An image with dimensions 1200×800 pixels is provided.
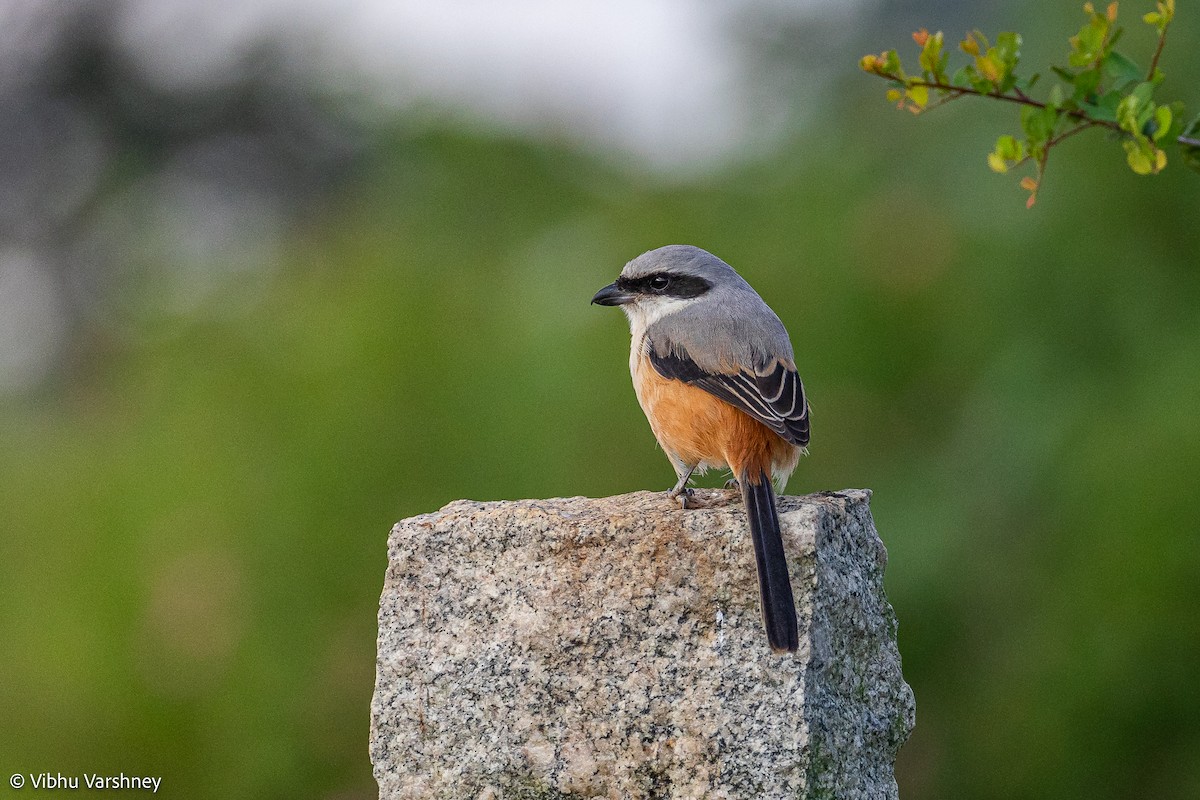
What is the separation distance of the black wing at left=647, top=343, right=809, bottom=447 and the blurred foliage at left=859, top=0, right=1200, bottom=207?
96 centimetres

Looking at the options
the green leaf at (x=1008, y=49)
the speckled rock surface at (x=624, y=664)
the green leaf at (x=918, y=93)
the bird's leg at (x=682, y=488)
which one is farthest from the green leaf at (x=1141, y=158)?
the bird's leg at (x=682, y=488)

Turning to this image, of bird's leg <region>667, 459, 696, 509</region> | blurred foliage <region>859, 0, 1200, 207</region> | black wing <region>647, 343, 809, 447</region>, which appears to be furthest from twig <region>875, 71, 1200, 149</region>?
bird's leg <region>667, 459, 696, 509</region>

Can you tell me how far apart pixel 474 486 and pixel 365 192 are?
5.36 metres

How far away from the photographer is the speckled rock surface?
303 centimetres

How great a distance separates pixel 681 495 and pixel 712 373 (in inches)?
16.2

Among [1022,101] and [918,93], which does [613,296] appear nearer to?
[918,93]

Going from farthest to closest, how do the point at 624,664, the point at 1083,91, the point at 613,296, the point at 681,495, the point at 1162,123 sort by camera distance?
the point at 613,296 → the point at 681,495 → the point at 624,664 → the point at 1083,91 → the point at 1162,123

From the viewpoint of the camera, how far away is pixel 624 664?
3.12 metres

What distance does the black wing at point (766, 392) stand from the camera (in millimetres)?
3662

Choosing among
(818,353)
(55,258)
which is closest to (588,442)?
(818,353)

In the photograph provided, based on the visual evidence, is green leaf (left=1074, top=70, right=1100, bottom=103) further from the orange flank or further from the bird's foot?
the bird's foot

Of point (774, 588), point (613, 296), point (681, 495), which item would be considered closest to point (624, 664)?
point (774, 588)

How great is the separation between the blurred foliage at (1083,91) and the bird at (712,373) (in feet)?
3.25


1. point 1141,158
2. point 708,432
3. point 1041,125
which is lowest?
point 708,432
